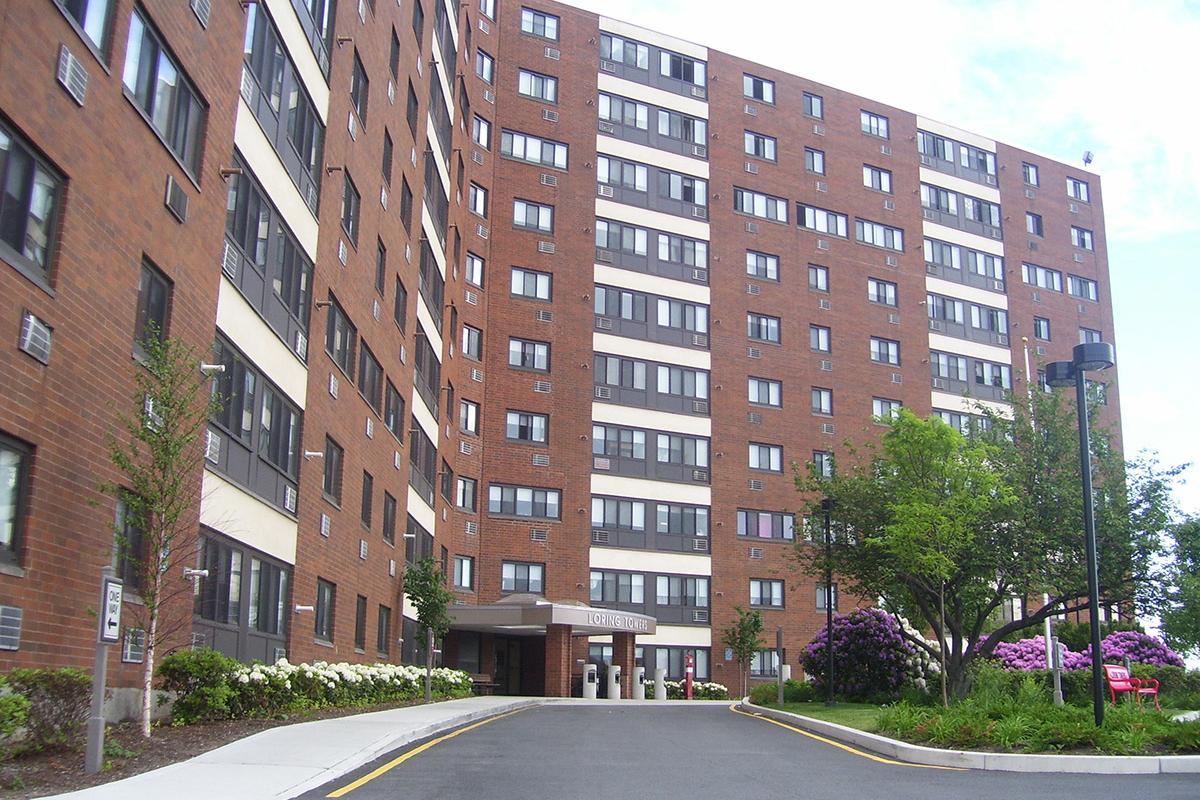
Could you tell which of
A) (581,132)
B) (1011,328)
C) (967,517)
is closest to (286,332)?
(967,517)

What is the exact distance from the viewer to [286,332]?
76.3 ft

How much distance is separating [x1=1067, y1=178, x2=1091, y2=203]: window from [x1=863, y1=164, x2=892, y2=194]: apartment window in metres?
13.7

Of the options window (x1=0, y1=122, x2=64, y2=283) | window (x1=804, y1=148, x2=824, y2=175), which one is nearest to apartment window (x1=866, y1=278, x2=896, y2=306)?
window (x1=804, y1=148, x2=824, y2=175)

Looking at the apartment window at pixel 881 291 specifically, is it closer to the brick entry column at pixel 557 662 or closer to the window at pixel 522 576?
the window at pixel 522 576

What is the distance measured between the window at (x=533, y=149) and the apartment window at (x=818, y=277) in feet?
43.4

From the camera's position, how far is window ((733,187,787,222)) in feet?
189

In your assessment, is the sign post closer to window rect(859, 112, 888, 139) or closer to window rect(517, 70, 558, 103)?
window rect(517, 70, 558, 103)

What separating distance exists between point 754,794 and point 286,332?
14.5 meters

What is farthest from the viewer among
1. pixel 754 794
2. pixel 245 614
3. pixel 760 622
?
pixel 760 622

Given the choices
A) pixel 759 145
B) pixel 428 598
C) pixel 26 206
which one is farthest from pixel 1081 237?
pixel 26 206

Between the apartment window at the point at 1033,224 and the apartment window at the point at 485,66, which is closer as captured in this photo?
the apartment window at the point at 485,66

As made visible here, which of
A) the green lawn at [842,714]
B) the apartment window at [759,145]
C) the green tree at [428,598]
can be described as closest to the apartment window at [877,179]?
the apartment window at [759,145]

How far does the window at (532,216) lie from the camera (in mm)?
51938

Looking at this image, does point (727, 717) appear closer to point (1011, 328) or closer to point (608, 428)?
point (608, 428)
